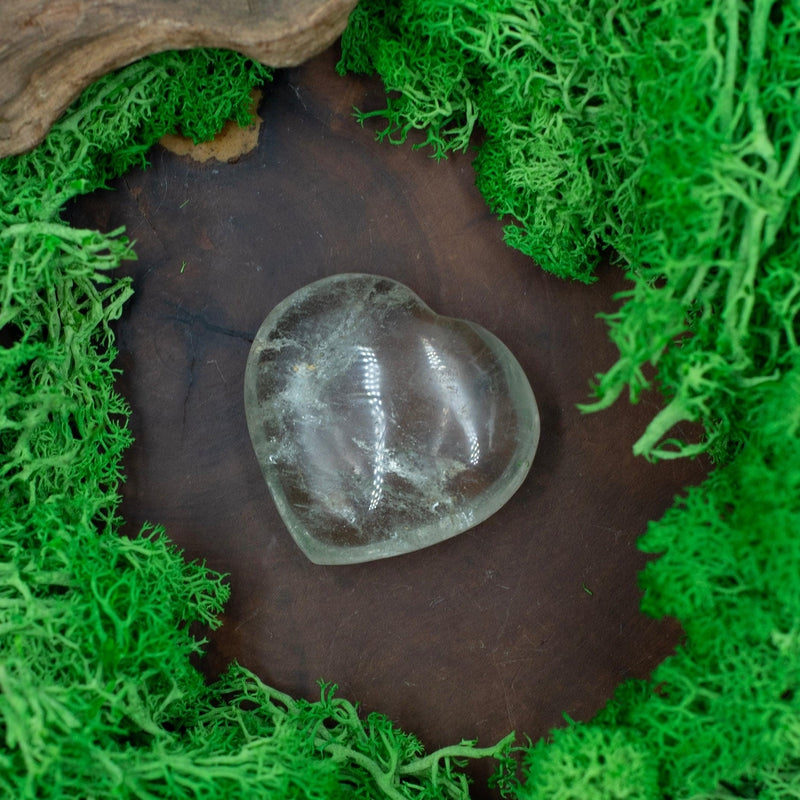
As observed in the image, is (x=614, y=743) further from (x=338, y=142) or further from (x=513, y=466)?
(x=338, y=142)

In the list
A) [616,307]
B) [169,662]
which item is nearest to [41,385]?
[169,662]

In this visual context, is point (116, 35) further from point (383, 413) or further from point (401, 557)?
point (401, 557)

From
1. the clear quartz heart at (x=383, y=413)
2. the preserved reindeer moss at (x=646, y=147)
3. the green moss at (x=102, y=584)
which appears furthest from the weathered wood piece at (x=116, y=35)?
the clear quartz heart at (x=383, y=413)

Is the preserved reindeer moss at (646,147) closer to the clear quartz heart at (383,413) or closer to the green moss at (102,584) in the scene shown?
the clear quartz heart at (383,413)

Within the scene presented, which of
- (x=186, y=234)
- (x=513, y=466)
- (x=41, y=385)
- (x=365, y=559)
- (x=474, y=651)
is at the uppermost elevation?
(x=186, y=234)

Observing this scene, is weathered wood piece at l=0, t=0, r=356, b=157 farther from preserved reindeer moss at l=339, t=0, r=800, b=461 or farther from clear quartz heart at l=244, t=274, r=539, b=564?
clear quartz heart at l=244, t=274, r=539, b=564

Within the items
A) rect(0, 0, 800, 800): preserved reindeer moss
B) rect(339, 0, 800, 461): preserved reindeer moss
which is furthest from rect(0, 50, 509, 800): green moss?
rect(339, 0, 800, 461): preserved reindeer moss

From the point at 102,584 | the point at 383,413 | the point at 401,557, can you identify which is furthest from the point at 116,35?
the point at 401,557
